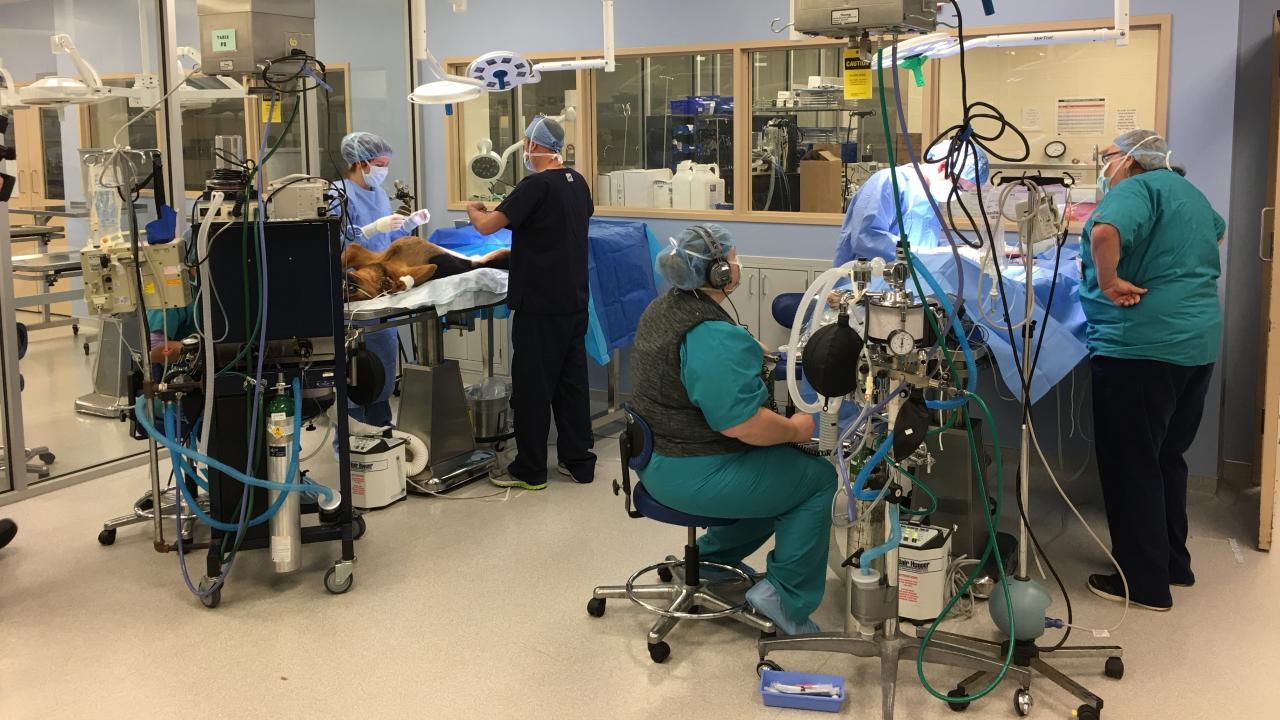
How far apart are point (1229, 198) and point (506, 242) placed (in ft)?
10.6

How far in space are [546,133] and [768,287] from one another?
1539 millimetres

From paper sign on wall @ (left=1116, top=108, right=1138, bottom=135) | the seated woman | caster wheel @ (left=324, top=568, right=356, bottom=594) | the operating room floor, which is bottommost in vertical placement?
the operating room floor

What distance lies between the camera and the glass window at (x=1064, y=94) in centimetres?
482

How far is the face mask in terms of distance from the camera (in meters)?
5.27

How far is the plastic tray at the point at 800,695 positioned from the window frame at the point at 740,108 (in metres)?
2.98

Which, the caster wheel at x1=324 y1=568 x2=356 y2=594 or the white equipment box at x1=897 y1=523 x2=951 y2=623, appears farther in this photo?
the caster wheel at x1=324 y1=568 x2=356 y2=594

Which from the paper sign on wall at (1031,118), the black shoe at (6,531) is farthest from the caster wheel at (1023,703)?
the black shoe at (6,531)

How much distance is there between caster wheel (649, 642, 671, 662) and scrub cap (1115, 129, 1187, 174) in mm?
2123

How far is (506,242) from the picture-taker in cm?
561

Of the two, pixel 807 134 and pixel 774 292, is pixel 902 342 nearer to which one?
pixel 774 292

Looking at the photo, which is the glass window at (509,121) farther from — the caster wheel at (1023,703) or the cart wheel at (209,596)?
the caster wheel at (1023,703)

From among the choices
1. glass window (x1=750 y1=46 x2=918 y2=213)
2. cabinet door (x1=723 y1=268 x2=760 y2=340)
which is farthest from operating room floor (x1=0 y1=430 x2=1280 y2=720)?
glass window (x1=750 y1=46 x2=918 y2=213)

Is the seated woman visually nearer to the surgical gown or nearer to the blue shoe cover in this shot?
the blue shoe cover

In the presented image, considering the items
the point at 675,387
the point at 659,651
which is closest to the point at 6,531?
the point at 659,651
